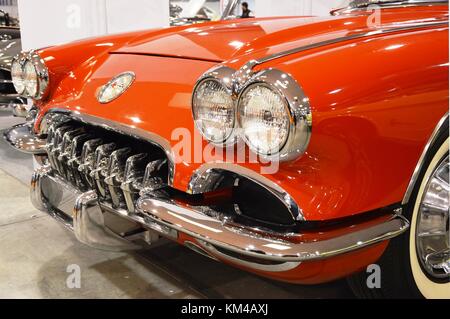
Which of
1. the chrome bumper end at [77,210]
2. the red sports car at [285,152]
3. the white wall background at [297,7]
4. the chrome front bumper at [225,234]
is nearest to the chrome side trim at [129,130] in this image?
the red sports car at [285,152]

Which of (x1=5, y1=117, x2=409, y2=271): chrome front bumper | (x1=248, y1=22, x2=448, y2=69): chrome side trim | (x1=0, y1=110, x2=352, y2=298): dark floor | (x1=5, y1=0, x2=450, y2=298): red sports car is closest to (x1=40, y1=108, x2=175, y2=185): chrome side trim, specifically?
(x1=5, y1=0, x2=450, y2=298): red sports car

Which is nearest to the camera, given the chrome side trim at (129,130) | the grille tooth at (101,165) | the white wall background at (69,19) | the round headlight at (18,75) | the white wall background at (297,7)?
the chrome side trim at (129,130)

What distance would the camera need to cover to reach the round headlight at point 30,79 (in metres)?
2.08

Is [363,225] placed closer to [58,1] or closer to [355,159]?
[355,159]

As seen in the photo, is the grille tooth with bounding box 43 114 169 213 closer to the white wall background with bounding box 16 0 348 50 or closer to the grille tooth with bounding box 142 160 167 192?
the grille tooth with bounding box 142 160 167 192

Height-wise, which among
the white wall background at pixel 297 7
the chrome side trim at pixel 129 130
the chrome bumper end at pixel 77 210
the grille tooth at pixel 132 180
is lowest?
the chrome bumper end at pixel 77 210

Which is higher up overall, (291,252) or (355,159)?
(355,159)

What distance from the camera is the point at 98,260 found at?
6.99ft

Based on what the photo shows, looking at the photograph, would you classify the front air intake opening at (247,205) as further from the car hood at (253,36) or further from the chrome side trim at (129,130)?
the car hood at (253,36)

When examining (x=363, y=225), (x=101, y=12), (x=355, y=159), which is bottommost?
(x=363, y=225)

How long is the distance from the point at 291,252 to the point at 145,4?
9.92 ft

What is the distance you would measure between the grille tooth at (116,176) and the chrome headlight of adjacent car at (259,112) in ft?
1.34

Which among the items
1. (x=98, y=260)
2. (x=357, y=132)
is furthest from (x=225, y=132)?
(x=98, y=260)

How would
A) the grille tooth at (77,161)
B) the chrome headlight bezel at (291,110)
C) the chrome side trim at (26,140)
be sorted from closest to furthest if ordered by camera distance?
the chrome headlight bezel at (291,110) → the grille tooth at (77,161) → the chrome side trim at (26,140)
